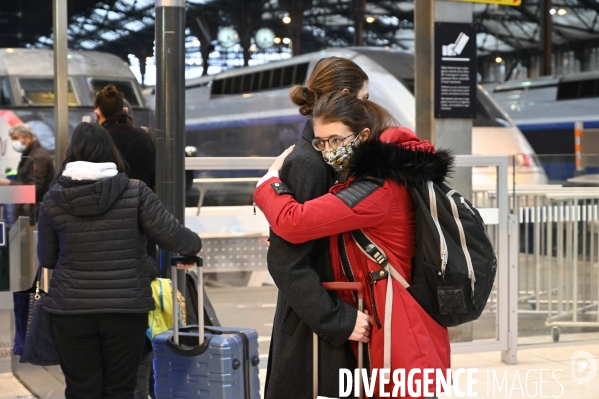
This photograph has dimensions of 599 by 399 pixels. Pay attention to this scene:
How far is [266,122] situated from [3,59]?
14.6ft

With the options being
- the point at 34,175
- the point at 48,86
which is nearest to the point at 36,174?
the point at 34,175

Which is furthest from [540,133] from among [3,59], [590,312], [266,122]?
[590,312]

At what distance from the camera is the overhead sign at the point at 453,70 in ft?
22.0

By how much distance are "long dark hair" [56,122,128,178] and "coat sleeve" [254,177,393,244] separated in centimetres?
156

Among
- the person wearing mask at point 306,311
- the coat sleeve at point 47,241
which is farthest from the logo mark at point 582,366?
the person wearing mask at point 306,311

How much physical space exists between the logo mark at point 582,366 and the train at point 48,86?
27.3ft

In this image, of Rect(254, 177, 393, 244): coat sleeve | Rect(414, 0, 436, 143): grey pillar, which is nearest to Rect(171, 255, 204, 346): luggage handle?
Rect(254, 177, 393, 244): coat sleeve

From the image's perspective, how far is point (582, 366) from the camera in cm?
589

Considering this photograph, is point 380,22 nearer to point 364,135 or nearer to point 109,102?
point 109,102

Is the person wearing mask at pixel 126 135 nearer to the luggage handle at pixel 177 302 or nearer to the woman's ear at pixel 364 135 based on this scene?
the luggage handle at pixel 177 302

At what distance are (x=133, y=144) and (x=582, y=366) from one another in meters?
3.37

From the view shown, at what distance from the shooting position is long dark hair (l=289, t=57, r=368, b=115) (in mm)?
2607

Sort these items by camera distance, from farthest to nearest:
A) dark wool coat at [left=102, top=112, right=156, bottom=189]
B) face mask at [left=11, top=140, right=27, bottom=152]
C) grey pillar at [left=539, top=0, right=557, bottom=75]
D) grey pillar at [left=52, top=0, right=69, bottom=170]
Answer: grey pillar at [left=539, top=0, right=557, bottom=75], face mask at [left=11, top=140, right=27, bottom=152], grey pillar at [left=52, top=0, right=69, bottom=170], dark wool coat at [left=102, top=112, right=156, bottom=189]

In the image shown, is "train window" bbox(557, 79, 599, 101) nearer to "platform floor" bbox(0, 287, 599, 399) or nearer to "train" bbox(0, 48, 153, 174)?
"train" bbox(0, 48, 153, 174)
